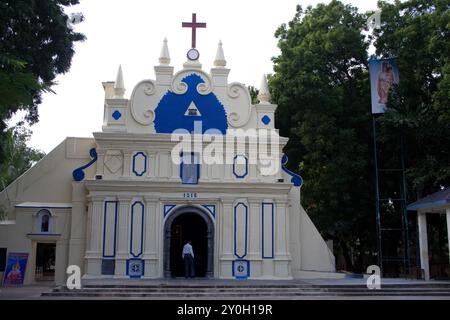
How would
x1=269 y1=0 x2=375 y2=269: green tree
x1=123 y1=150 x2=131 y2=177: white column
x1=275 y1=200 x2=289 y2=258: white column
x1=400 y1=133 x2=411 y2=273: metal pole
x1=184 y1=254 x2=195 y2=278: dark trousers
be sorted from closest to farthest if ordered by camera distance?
x1=184 y1=254 x2=195 y2=278: dark trousers, x1=275 y1=200 x2=289 y2=258: white column, x1=123 y1=150 x2=131 y2=177: white column, x1=400 y1=133 x2=411 y2=273: metal pole, x1=269 y1=0 x2=375 y2=269: green tree

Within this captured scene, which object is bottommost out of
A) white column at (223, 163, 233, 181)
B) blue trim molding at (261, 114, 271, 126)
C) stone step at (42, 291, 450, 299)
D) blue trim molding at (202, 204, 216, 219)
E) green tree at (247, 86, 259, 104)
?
stone step at (42, 291, 450, 299)

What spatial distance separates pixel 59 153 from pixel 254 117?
8.90 metres

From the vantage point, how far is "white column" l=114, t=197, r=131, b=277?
67.0 ft

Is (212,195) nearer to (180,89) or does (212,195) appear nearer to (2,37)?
(180,89)

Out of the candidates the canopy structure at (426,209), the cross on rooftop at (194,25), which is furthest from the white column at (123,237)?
the canopy structure at (426,209)

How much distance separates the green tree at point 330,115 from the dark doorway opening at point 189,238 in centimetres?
683

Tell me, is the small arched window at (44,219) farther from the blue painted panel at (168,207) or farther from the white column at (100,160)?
the blue painted panel at (168,207)

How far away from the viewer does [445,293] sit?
16.9 m

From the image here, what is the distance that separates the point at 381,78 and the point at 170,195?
11359mm

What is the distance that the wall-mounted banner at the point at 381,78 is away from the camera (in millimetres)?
24047

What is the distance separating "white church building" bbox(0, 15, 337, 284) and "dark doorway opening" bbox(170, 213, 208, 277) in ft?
0.15

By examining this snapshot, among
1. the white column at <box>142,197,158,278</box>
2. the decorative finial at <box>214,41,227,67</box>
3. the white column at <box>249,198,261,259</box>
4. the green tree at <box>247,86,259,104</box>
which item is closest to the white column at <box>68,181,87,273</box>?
the white column at <box>142,197,158,278</box>

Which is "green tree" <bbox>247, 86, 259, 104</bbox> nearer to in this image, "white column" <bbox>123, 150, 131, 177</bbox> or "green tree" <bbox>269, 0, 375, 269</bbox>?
"green tree" <bbox>269, 0, 375, 269</bbox>

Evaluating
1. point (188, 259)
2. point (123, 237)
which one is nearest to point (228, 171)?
point (188, 259)
